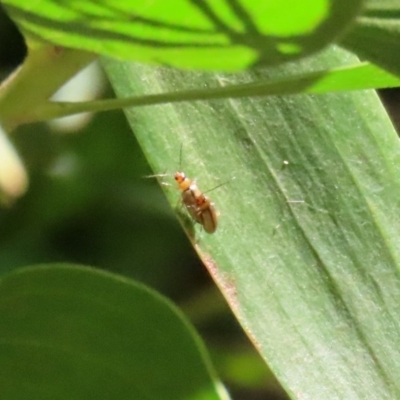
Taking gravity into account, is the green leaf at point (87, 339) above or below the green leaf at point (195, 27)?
below

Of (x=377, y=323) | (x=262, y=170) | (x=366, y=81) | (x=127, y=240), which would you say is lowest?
(x=127, y=240)

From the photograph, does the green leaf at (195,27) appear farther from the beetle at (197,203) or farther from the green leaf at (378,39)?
the beetle at (197,203)

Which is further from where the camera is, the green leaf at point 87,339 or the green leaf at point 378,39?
the green leaf at point 87,339

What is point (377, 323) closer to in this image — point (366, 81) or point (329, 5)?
point (366, 81)

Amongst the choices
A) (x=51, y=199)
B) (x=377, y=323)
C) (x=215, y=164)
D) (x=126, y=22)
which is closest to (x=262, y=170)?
(x=215, y=164)

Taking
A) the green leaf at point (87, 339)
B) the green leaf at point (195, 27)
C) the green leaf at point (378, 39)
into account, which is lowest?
the green leaf at point (87, 339)

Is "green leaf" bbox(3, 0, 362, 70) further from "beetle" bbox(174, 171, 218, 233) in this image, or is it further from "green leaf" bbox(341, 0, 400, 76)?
"beetle" bbox(174, 171, 218, 233)

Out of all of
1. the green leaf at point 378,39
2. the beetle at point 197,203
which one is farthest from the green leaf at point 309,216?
the green leaf at point 378,39
